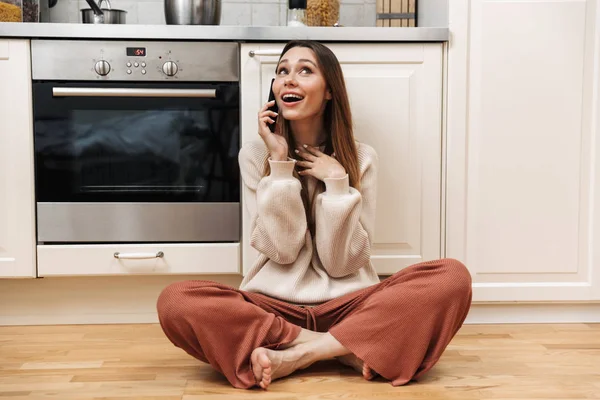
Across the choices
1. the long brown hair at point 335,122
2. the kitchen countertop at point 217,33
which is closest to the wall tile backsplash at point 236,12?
the kitchen countertop at point 217,33

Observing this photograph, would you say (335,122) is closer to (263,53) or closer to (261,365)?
(263,53)

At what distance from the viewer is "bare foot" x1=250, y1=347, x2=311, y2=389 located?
1.59m

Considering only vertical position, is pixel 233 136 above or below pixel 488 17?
below

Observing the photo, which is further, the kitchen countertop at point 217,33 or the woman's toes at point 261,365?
the kitchen countertop at point 217,33

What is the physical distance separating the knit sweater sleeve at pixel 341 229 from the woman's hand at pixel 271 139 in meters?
0.14

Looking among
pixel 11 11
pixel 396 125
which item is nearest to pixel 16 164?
pixel 11 11

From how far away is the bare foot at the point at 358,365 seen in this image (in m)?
1.64

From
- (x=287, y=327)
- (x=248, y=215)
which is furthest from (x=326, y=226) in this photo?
(x=248, y=215)

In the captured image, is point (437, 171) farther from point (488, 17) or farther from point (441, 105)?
point (488, 17)

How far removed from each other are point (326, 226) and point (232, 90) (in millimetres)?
572

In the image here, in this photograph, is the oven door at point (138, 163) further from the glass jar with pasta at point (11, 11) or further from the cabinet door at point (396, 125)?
the glass jar with pasta at point (11, 11)

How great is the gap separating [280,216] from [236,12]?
1.15 m

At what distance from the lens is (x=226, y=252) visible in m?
2.12

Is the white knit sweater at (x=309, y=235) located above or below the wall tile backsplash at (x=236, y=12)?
below
